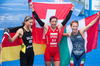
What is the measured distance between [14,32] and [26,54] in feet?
2.19

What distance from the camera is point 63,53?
5.26m

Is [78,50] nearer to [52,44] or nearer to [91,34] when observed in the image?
[52,44]

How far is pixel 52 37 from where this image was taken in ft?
15.6

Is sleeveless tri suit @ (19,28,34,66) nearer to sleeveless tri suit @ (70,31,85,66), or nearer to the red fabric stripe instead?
sleeveless tri suit @ (70,31,85,66)

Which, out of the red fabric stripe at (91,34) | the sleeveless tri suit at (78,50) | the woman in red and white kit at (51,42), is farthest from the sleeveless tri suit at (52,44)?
the red fabric stripe at (91,34)

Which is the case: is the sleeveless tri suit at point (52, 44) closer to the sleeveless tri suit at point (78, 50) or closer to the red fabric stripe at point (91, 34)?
the sleeveless tri suit at point (78, 50)

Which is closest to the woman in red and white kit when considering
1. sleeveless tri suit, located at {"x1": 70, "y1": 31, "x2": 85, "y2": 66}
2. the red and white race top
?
the red and white race top

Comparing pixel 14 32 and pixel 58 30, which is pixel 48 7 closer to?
pixel 58 30

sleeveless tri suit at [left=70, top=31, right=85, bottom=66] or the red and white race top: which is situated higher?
the red and white race top

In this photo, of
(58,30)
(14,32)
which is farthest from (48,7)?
(14,32)

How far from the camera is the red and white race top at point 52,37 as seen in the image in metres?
4.74

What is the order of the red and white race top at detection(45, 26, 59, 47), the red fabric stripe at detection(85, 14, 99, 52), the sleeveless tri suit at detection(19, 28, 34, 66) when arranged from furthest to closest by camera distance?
the red fabric stripe at detection(85, 14, 99, 52)
the red and white race top at detection(45, 26, 59, 47)
the sleeveless tri suit at detection(19, 28, 34, 66)

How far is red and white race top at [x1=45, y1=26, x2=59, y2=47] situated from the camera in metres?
4.74

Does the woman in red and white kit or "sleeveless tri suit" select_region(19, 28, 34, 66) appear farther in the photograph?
the woman in red and white kit
